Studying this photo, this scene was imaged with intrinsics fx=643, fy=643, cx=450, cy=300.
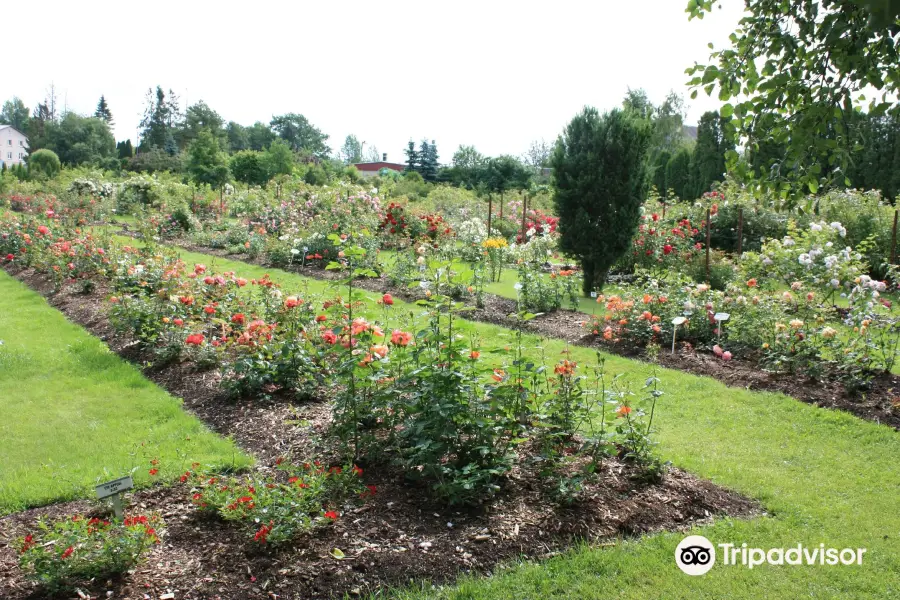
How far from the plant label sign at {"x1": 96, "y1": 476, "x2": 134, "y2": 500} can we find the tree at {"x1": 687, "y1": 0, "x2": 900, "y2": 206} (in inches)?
129

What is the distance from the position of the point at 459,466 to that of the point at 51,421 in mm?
3185

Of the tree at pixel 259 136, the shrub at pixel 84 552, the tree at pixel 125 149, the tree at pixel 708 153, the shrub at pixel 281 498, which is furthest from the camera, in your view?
the tree at pixel 259 136

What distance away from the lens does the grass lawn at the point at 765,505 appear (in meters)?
2.70

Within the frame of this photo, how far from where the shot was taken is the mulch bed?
2621 millimetres

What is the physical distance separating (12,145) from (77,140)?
2021 centimetres

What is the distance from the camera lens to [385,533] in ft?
9.75

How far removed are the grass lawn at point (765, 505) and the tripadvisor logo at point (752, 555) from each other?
0.04m

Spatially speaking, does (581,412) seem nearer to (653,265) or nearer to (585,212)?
(585,212)

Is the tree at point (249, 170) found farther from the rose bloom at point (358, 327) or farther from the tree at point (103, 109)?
the tree at point (103, 109)

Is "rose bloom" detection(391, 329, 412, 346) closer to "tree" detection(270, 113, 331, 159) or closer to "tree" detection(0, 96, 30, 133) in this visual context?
"tree" detection(270, 113, 331, 159)

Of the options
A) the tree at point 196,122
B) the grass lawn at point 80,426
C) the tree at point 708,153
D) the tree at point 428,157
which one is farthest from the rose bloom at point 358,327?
the tree at point 196,122

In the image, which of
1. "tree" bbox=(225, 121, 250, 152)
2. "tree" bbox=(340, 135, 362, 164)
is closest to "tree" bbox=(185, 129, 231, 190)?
"tree" bbox=(225, 121, 250, 152)

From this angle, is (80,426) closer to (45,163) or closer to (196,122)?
(45,163)

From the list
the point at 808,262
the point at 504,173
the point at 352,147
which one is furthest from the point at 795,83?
the point at 352,147
